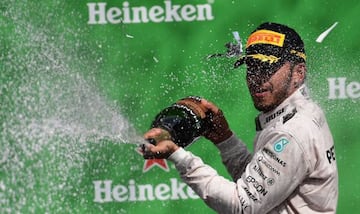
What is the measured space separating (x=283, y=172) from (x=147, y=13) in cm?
171

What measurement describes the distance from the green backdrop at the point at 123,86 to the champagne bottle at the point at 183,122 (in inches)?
34.9

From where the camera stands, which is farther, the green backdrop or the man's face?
the green backdrop

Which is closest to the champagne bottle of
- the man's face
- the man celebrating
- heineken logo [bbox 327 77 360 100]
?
the man celebrating

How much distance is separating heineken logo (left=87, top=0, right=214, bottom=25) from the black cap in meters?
1.21

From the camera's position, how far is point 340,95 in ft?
16.0

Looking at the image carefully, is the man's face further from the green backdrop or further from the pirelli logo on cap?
the green backdrop

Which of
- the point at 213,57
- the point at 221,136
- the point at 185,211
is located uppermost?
the point at 213,57

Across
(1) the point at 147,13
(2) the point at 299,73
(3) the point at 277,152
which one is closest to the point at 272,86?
(2) the point at 299,73

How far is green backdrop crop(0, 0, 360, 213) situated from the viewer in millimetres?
4723

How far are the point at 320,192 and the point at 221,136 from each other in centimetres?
70

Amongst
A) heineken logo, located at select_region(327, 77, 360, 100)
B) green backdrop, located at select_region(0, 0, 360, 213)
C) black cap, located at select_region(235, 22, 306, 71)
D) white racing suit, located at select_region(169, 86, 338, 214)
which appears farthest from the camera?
heineken logo, located at select_region(327, 77, 360, 100)

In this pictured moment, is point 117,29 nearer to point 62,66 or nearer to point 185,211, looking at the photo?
point 62,66

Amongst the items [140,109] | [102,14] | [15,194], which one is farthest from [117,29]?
[15,194]

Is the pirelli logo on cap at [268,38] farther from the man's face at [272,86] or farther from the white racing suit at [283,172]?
the white racing suit at [283,172]
